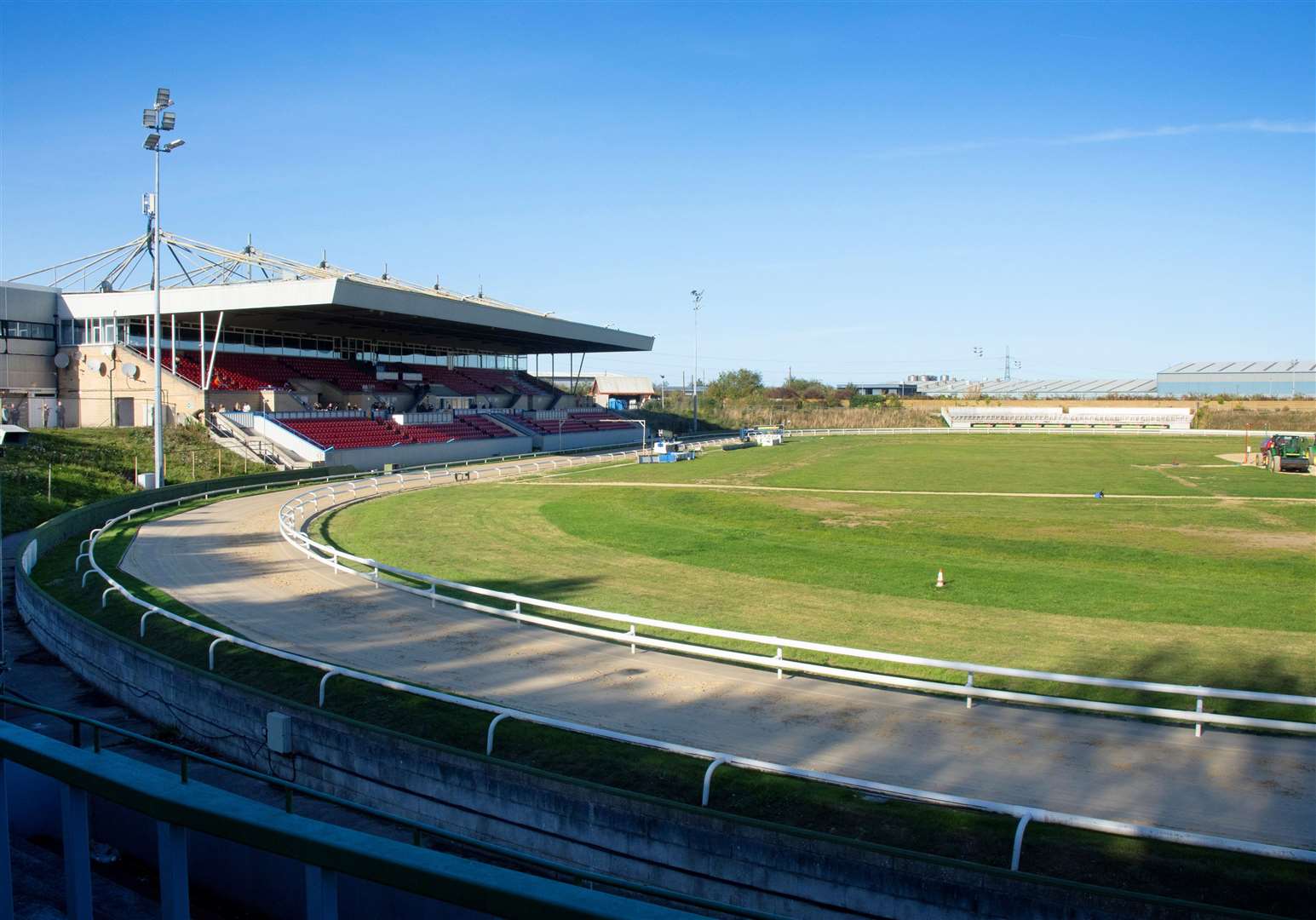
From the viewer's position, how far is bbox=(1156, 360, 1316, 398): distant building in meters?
143

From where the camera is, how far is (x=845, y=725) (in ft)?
37.4

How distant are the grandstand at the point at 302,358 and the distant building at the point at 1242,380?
115121 millimetres

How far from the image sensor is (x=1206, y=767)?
1006 centimetres

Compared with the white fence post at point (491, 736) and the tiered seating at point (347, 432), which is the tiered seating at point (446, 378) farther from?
the white fence post at point (491, 736)

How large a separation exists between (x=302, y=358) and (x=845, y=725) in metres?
60.5

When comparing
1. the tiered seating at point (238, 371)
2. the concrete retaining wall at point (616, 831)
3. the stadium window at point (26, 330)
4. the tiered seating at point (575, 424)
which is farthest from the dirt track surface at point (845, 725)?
the tiered seating at point (575, 424)

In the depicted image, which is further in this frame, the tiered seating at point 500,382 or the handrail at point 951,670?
the tiered seating at point 500,382

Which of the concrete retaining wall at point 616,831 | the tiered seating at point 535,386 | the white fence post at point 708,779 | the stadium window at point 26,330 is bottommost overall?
the concrete retaining wall at point 616,831

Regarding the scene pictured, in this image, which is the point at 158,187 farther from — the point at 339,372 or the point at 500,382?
the point at 500,382

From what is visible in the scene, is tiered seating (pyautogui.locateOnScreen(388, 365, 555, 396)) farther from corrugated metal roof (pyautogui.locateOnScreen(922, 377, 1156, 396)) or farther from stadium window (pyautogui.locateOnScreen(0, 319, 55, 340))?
corrugated metal roof (pyautogui.locateOnScreen(922, 377, 1156, 396))

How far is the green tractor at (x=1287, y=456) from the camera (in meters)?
49.8

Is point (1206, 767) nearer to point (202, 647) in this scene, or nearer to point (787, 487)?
point (202, 647)

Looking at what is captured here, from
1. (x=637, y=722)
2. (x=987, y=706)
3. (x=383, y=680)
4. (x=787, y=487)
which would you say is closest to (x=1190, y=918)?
(x=987, y=706)

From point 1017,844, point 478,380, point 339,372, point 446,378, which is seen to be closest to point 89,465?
point 339,372
